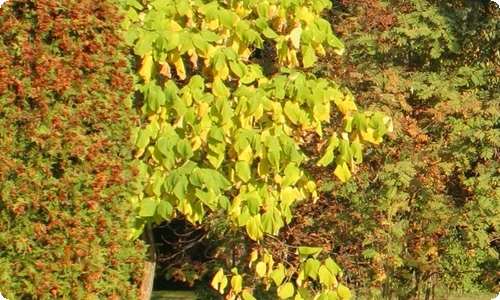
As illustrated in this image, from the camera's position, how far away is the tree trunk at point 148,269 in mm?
6152

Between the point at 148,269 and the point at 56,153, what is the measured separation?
1.77 meters

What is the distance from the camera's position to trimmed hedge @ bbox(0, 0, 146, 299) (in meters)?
4.72

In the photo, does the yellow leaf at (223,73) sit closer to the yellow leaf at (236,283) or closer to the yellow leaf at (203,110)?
the yellow leaf at (203,110)

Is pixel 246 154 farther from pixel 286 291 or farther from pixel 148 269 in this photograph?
pixel 148 269

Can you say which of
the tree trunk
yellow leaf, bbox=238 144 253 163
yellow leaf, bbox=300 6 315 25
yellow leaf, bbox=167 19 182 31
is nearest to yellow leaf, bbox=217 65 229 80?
yellow leaf, bbox=167 19 182 31

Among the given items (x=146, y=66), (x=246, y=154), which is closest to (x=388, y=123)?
(x=246, y=154)

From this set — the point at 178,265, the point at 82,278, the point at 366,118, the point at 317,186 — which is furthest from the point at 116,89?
the point at 178,265

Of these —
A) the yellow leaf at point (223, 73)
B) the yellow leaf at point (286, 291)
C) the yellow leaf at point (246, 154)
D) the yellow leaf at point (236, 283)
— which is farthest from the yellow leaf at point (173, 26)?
the yellow leaf at point (286, 291)

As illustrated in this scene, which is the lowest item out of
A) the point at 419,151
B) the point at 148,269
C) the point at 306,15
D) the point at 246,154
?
the point at 148,269

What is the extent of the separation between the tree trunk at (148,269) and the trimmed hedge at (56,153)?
116 cm

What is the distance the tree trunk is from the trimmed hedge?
1164mm

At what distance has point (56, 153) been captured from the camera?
474 cm

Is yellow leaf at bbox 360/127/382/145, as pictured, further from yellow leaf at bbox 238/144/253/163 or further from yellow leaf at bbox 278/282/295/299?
yellow leaf at bbox 278/282/295/299

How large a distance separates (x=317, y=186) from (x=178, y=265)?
5.29 ft
